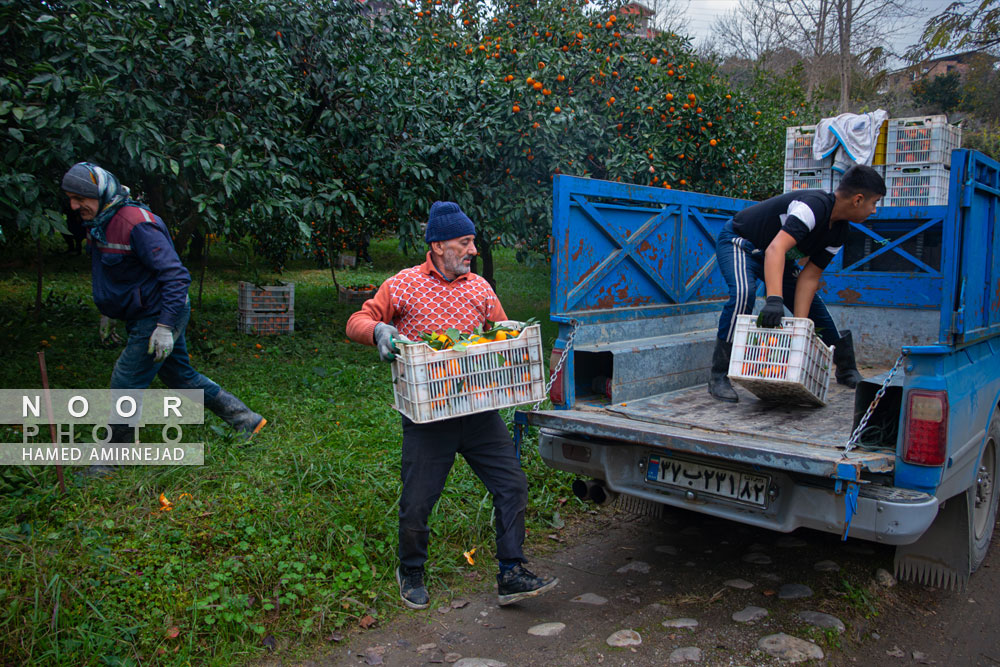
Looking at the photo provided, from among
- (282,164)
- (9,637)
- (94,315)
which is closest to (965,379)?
(9,637)

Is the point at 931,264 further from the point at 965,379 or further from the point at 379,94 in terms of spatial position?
the point at 379,94

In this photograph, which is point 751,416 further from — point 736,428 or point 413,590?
point 413,590

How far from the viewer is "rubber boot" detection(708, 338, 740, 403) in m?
4.55

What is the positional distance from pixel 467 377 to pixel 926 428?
76.5 inches

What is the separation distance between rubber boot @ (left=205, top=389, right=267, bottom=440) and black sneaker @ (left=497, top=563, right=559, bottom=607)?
2.31m

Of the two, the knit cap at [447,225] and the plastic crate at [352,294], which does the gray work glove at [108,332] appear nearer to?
the plastic crate at [352,294]

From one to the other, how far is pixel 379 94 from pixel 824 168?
13.8 ft

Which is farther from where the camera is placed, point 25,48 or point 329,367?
point 329,367

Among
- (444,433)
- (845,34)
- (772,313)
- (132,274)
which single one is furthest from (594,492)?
(845,34)

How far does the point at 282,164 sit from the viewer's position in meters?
6.65

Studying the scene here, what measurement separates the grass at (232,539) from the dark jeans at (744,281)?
1725mm

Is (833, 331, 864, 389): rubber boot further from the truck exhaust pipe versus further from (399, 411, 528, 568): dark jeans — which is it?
(399, 411, 528, 568): dark jeans

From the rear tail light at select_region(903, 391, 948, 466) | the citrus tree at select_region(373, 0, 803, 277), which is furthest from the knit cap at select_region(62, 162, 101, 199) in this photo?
the rear tail light at select_region(903, 391, 948, 466)

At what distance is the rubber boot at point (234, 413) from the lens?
16.4 ft
